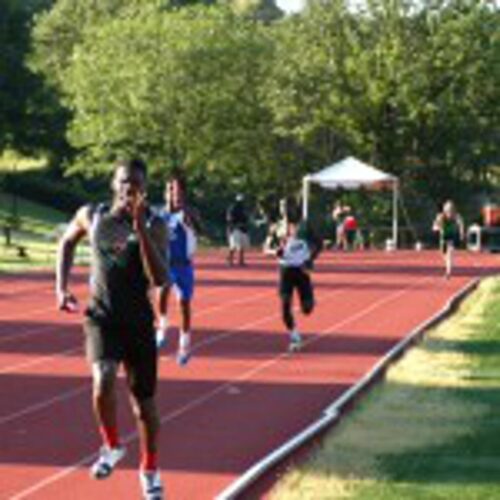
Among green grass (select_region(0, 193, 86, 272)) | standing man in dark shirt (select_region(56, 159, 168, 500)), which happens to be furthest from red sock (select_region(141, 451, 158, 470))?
green grass (select_region(0, 193, 86, 272))

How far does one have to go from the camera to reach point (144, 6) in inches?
2660

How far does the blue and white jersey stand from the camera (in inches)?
623

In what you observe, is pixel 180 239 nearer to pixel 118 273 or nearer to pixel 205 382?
pixel 205 382

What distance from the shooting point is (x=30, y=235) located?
53094 millimetres

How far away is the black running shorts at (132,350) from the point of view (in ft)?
27.6

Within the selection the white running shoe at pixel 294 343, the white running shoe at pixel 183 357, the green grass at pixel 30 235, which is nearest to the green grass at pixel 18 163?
the green grass at pixel 30 235

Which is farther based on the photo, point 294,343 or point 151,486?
point 294,343

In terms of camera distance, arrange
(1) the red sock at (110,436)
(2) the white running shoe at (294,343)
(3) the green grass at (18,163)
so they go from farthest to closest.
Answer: (3) the green grass at (18,163) < (2) the white running shoe at (294,343) < (1) the red sock at (110,436)

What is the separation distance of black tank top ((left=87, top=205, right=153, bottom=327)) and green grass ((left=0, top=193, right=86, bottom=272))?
26.9 metres

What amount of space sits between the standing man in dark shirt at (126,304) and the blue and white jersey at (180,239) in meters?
7.24

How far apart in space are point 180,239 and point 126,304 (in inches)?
293

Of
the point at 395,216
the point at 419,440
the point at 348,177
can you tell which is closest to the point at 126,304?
the point at 419,440

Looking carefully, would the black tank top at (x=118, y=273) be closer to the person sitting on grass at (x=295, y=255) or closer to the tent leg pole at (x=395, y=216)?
the person sitting on grass at (x=295, y=255)

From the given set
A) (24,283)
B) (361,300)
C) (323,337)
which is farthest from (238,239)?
(323,337)
